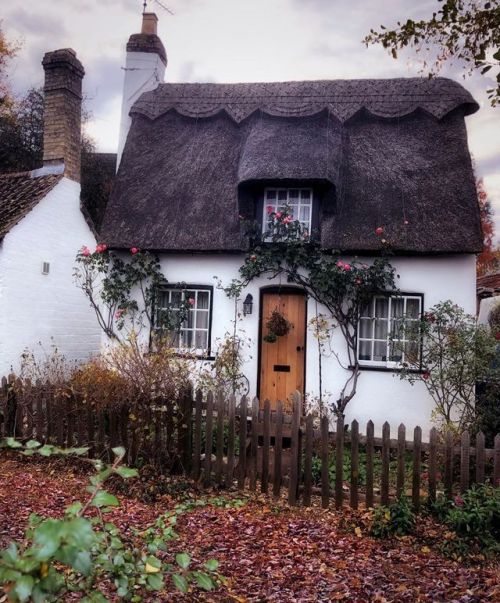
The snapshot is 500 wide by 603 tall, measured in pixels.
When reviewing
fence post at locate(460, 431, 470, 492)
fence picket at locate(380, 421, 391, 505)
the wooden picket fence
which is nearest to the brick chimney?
the wooden picket fence

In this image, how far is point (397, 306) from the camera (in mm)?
9281

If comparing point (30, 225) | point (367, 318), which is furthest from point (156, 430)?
point (30, 225)

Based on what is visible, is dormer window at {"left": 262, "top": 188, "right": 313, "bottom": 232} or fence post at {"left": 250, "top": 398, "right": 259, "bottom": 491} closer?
fence post at {"left": 250, "top": 398, "right": 259, "bottom": 491}

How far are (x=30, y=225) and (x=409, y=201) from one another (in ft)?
25.6

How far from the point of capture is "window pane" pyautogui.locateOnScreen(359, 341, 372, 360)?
932cm

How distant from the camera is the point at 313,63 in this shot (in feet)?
48.6

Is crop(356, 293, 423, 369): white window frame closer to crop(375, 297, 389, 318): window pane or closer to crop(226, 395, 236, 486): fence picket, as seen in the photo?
crop(375, 297, 389, 318): window pane

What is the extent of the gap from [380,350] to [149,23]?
1011cm

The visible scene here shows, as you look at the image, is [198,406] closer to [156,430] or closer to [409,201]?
[156,430]

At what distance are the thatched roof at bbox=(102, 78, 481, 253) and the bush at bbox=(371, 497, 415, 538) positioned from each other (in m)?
5.03

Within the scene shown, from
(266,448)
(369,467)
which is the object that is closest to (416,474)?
(369,467)

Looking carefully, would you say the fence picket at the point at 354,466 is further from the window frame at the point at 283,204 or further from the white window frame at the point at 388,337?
the window frame at the point at 283,204

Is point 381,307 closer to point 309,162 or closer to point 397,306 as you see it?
point 397,306

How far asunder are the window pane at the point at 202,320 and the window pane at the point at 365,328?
3.13 metres
